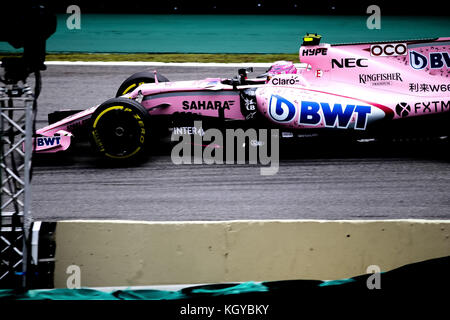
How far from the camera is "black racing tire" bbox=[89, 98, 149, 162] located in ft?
23.4

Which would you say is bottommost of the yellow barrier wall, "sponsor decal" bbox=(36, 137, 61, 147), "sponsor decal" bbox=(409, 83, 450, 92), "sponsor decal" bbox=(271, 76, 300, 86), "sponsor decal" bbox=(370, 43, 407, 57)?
the yellow barrier wall

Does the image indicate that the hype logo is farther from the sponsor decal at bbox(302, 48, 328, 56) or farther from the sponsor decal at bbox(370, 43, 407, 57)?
the sponsor decal at bbox(370, 43, 407, 57)

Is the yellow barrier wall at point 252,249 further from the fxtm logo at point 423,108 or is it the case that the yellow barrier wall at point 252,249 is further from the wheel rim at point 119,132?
the fxtm logo at point 423,108

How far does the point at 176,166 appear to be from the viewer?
24.2ft

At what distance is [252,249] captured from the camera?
4582mm

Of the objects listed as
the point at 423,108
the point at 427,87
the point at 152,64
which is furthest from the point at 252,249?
the point at 152,64

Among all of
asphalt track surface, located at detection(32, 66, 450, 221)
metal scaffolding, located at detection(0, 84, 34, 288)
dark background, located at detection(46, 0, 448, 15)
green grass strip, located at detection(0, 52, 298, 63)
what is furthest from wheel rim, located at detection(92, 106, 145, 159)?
dark background, located at detection(46, 0, 448, 15)

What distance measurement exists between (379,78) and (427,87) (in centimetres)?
55

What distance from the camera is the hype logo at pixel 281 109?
7133 mm

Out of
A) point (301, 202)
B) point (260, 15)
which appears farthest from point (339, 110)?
point (260, 15)

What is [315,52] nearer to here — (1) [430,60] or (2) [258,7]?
(1) [430,60]

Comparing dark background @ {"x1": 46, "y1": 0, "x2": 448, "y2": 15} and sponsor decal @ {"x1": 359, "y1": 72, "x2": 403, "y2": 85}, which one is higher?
dark background @ {"x1": 46, "y1": 0, "x2": 448, "y2": 15}
